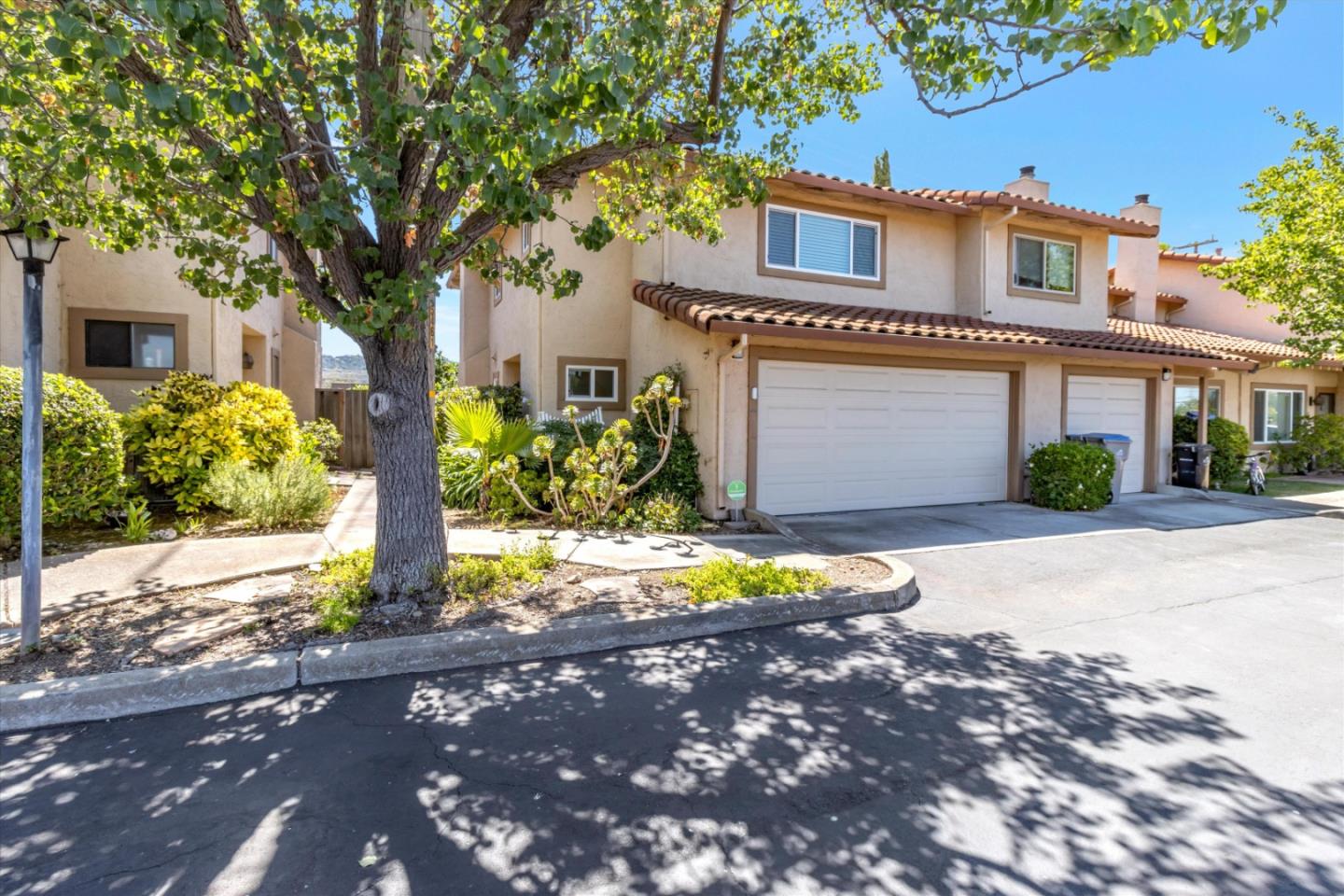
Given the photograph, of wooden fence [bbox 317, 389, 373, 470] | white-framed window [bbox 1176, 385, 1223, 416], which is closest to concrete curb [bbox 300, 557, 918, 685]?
wooden fence [bbox 317, 389, 373, 470]

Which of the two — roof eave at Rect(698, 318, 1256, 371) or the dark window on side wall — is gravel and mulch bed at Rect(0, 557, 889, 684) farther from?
the dark window on side wall

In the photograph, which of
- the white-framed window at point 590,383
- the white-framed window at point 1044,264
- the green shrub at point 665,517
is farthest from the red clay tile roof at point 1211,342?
the green shrub at point 665,517

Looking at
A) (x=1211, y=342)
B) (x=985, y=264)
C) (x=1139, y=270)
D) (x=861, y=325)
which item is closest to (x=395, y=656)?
(x=861, y=325)

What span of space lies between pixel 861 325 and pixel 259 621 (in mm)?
8229

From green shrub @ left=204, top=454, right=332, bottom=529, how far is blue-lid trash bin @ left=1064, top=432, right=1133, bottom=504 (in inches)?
501

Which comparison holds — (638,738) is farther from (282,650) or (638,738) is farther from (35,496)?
(35,496)

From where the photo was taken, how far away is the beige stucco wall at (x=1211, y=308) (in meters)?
Result: 20.9

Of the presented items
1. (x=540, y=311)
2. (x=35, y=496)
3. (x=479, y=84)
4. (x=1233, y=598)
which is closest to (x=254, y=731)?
(x=35, y=496)

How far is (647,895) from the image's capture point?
2.50 m

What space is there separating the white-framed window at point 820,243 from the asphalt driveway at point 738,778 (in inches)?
316

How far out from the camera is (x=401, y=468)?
5.52m

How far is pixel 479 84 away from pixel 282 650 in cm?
384

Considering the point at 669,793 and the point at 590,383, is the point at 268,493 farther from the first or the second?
the point at 669,793

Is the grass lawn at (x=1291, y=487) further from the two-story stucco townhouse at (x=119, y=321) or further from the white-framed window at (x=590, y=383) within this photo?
the two-story stucco townhouse at (x=119, y=321)
